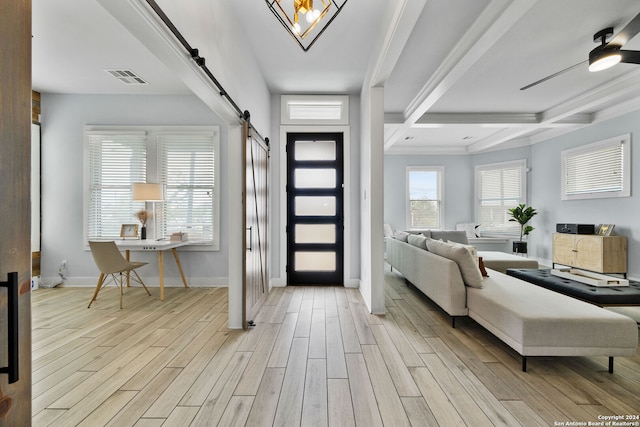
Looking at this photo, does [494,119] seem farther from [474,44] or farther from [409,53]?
[474,44]

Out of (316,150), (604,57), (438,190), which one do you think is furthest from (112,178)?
(438,190)

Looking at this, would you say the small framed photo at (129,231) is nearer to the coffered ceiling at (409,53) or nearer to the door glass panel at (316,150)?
the coffered ceiling at (409,53)

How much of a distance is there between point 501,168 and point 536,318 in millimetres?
6772

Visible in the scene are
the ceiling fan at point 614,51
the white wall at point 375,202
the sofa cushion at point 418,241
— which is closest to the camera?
the ceiling fan at point 614,51

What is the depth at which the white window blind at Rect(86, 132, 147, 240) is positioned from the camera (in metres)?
4.75

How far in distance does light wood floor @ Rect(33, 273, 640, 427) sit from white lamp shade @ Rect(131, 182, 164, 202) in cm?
158

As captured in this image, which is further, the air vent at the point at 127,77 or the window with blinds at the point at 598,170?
the window with blinds at the point at 598,170

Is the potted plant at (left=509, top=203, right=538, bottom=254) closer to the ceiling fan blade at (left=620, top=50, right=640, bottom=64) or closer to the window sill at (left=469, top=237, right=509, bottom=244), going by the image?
the window sill at (left=469, top=237, right=509, bottom=244)

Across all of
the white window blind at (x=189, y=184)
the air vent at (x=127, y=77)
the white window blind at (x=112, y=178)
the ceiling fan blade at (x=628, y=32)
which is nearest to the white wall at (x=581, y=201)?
the ceiling fan blade at (x=628, y=32)

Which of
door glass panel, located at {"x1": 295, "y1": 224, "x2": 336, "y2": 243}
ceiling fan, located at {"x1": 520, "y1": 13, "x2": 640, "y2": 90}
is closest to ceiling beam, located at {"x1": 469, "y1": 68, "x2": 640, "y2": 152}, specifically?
ceiling fan, located at {"x1": 520, "y1": 13, "x2": 640, "y2": 90}

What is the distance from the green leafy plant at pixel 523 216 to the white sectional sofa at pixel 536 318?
481cm

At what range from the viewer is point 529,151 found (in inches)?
297

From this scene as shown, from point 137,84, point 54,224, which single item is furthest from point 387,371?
point 54,224

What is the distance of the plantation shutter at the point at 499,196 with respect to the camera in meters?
7.72
